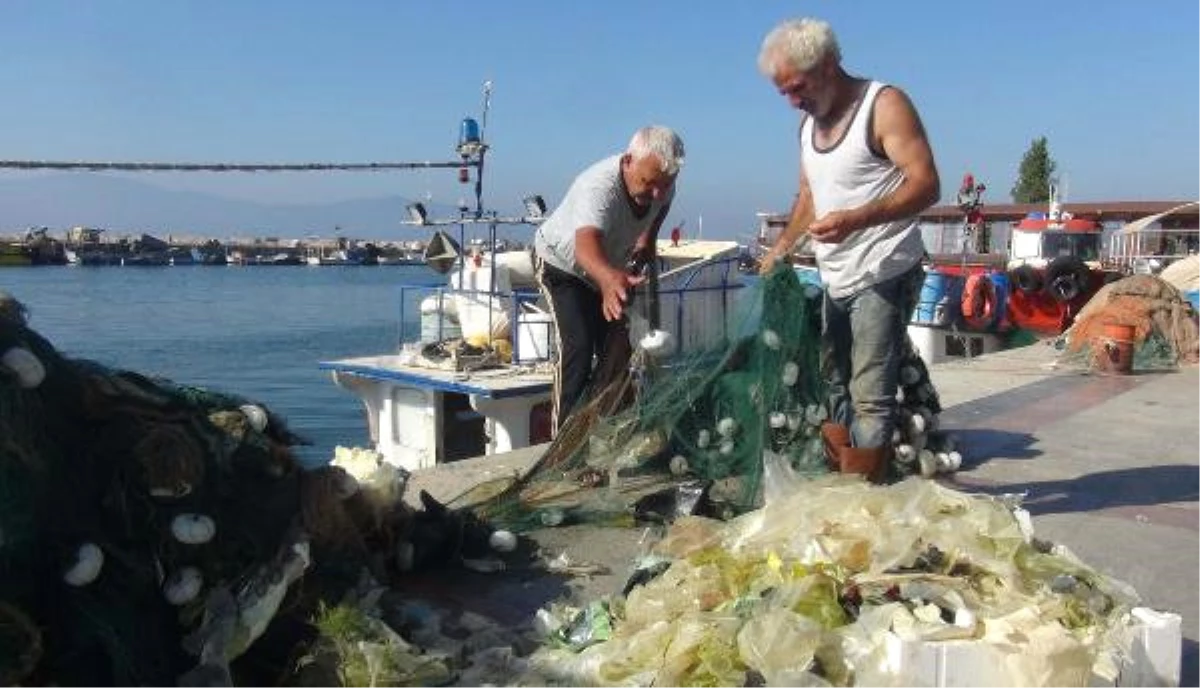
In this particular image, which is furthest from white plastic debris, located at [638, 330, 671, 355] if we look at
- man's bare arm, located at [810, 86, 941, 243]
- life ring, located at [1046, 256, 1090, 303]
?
life ring, located at [1046, 256, 1090, 303]

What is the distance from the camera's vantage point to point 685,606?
2.71 meters

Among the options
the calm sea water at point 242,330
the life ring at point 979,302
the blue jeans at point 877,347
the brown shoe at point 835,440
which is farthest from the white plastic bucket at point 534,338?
the life ring at point 979,302

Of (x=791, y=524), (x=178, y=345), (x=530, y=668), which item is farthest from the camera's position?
(x=178, y=345)

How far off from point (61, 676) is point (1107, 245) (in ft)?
109

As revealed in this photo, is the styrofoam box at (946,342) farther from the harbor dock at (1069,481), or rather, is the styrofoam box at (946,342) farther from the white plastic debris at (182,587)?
the white plastic debris at (182,587)

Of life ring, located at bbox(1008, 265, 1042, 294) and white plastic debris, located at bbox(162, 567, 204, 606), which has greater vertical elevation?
life ring, located at bbox(1008, 265, 1042, 294)

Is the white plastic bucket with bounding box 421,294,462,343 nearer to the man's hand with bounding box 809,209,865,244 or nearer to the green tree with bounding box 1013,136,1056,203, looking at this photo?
the man's hand with bounding box 809,209,865,244

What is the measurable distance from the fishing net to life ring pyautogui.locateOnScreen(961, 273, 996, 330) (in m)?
11.9

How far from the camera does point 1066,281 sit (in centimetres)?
1598

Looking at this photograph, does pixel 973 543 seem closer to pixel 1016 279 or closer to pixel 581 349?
pixel 581 349

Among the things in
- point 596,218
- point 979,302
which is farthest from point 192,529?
point 979,302

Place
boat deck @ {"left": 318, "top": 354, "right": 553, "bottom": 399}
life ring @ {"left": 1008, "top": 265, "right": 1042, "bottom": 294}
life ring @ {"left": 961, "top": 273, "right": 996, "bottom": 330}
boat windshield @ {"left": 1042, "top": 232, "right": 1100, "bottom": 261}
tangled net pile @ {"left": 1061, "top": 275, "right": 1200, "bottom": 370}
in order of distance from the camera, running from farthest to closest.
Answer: boat windshield @ {"left": 1042, "top": 232, "right": 1100, "bottom": 261}, life ring @ {"left": 1008, "top": 265, "right": 1042, "bottom": 294}, life ring @ {"left": 961, "top": 273, "right": 996, "bottom": 330}, boat deck @ {"left": 318, "top": 354, "right": 553, "bottom": 399}, tangled net pile @ {"left": 1061, "top": 275, "right": 1200, "bottom": 370}

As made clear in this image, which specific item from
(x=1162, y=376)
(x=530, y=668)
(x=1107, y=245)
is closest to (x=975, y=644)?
(x=530, y=668)

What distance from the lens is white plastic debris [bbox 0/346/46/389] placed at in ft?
7.70
